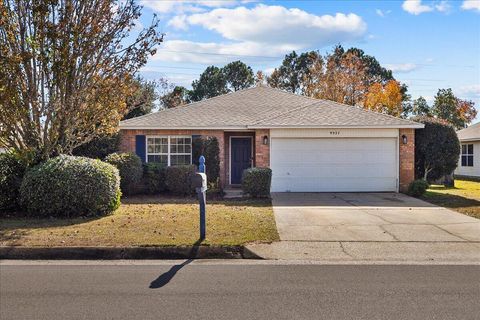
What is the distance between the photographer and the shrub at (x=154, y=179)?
58.6 feet

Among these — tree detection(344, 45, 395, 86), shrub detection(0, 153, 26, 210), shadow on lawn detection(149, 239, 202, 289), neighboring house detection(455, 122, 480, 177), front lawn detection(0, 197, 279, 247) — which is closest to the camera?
shadow on lawn detection(149, 239, 202, 289)

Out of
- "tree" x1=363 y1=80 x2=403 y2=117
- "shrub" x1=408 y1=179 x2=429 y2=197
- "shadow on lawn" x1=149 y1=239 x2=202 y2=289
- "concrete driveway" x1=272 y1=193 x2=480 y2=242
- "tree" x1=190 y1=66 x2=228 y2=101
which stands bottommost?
"shadow on lawn" x1=149 y1=239 x2=202 y2=289

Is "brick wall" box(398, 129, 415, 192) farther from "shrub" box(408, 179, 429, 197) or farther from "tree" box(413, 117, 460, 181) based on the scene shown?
"tree" box(413, 117, 460, 181)

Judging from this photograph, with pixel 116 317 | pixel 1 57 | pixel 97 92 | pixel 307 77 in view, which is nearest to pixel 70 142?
pixel 97 92

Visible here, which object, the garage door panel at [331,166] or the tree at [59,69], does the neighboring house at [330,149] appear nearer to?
the garage door panel at [331,166]

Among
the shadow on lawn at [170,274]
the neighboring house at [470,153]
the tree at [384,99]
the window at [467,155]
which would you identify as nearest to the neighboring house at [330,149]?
the shadow on lawn at [170,274]

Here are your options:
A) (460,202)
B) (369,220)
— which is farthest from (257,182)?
(460,202)

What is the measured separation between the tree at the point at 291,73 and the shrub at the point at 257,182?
38.3 m

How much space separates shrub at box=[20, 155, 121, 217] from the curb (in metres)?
3.20

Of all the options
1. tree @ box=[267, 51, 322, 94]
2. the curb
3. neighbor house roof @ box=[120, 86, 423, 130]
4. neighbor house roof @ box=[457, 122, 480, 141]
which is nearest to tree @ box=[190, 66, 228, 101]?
tree @ box=[267, 51, 322, 94]

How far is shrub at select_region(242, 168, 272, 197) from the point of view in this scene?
52.2 ft

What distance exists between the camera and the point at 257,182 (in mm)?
15945

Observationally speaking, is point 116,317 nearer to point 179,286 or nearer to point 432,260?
→ point 179,286

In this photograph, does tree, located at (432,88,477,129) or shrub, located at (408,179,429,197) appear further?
tree, located at (432,88,477,129)
